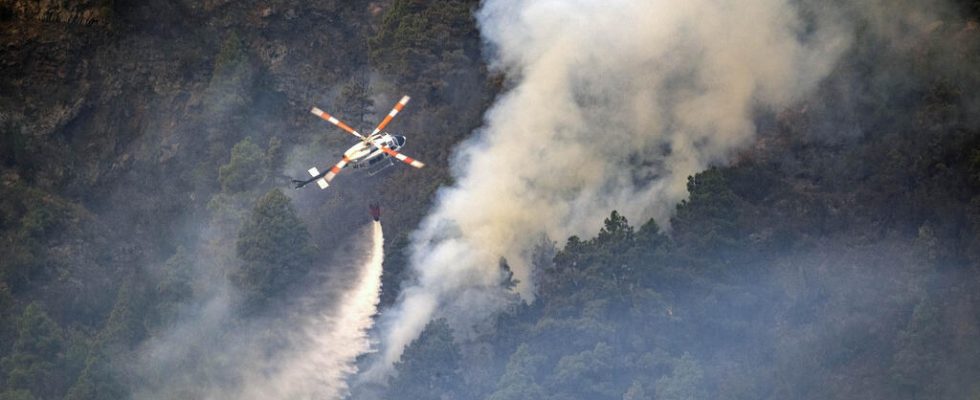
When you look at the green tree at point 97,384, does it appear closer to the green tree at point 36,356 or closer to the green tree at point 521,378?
the green tree at point 36,356

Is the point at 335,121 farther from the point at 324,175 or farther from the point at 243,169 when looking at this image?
the point at 243,169

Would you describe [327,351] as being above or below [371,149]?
below

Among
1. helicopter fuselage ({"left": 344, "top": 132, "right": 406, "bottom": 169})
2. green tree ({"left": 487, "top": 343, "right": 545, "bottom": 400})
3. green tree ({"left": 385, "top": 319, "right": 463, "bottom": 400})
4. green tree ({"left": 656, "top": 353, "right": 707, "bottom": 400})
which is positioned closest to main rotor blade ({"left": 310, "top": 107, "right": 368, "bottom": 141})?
helicopter fuselage ({"left": 344, "top": 132, "right": 406, "bottom": 169})

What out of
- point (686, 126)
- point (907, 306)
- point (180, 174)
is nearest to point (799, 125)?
point (686, 126)

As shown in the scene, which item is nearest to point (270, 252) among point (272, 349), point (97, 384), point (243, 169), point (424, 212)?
point (272, 349)

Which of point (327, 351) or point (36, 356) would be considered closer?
point (327, 351)

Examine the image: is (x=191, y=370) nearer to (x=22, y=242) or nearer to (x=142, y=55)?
(x=22, y=242)
